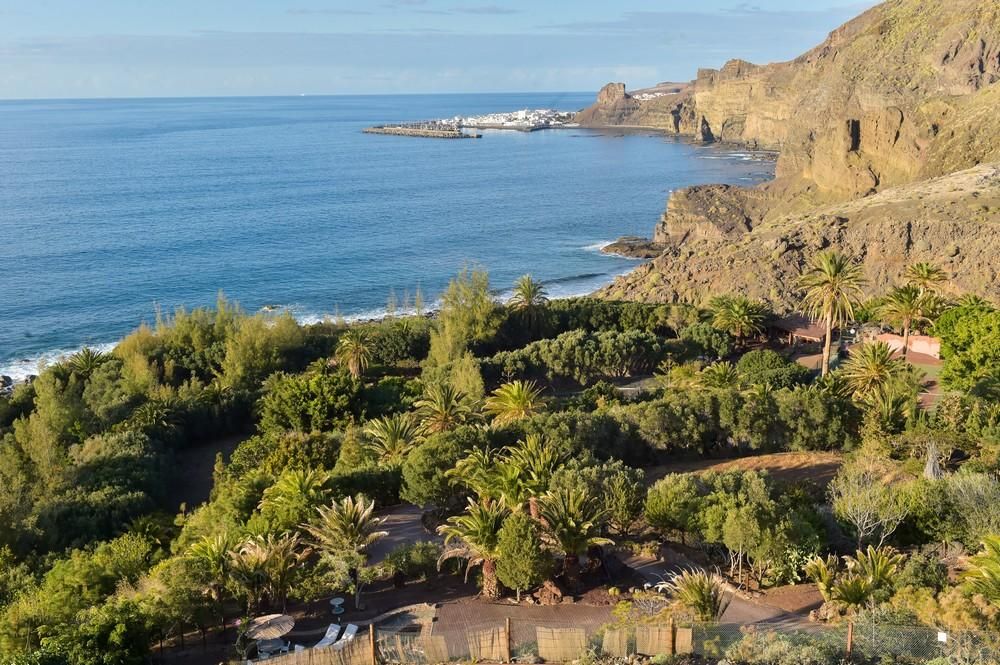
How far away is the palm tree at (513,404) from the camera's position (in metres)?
29.6

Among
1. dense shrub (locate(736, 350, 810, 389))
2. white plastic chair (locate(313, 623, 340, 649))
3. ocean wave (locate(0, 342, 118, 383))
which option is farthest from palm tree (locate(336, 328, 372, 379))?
white plastic chair (locate(313, 623, 340, 649))

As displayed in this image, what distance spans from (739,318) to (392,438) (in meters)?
25.8

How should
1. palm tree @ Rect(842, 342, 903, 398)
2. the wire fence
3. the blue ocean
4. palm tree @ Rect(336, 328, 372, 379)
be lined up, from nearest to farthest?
the wire fence < palm tree @ Rect(842, 342, 903, 398) < palm tree @ Rect(336, 328, 372, 379) < the blue ocean

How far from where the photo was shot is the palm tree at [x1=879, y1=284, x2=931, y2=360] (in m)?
39.4

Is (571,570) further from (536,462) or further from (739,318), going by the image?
(739,318)

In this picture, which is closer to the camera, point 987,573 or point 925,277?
point 987,573

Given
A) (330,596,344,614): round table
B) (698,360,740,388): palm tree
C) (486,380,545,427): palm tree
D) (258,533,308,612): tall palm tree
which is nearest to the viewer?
(258,533,308,612): tall palm tree

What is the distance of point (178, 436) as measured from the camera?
3447cm

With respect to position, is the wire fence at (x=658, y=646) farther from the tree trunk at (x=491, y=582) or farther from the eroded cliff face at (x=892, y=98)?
the eroded cliff face at (x=892, y=98)

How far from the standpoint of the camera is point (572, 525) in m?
17.7

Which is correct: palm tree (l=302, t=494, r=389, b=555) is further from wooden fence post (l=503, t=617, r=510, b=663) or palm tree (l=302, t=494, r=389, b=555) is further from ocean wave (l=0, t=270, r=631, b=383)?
ocean wave (l=0, t=270, r=631, b=383)

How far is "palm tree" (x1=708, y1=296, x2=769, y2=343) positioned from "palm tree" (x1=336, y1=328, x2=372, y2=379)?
63.0 ft

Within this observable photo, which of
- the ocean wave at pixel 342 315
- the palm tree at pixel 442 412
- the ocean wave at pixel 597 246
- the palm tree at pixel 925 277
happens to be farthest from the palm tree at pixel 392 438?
the ocean wave at pixel 597 246

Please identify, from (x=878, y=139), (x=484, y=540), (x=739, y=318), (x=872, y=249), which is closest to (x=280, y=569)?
(x=484, y=540)
